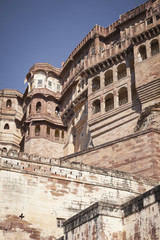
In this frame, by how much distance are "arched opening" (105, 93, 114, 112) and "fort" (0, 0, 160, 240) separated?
91mm

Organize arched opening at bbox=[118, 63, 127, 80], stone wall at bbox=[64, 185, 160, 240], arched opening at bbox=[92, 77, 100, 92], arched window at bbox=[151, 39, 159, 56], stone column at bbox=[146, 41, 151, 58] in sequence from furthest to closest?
1. arched opening at bbox=[92, 77, 100, 92]
2. arched opening at bbox=[118, 63, 127, 80]
3. arched window at bbox=[151, 39, 159, 56]
4. stone column at bbox=[146, 41, 151, 58]
5. stone wall at bbox=[64, 185, 160, 240]

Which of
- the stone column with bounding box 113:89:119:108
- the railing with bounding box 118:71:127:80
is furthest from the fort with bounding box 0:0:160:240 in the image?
the railing with bounding box 118:71:127:80

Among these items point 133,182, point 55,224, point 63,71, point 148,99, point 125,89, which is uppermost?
point 63,71

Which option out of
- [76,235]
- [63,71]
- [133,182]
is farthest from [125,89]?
[76,235]

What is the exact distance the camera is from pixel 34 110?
44719 mm

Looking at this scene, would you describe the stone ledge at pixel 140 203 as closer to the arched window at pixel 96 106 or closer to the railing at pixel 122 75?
the arched window at pixel 96 106

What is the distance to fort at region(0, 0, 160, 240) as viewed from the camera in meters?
13.3

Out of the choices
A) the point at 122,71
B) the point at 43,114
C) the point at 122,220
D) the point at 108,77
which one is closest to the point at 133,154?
the point at 122,71

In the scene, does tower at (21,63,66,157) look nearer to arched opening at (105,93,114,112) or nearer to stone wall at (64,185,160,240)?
arched opening at (105,93,114,112)

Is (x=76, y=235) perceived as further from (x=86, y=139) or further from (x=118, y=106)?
(x=86, y=139)

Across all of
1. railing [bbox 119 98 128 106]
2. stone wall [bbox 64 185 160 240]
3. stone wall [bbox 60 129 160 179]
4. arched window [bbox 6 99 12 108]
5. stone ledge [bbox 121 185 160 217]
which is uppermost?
arched window [bbox 6 99 12 108]

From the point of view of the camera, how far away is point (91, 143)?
35.5m

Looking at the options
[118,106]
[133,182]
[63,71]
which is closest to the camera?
[133,182]

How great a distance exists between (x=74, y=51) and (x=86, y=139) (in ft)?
40.9
